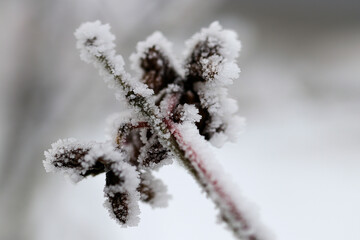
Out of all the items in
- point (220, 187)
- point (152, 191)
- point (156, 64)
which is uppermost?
point (156, 64)

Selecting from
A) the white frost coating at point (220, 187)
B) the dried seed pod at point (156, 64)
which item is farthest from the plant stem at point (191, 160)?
the dried seed pod at point (156, 64)

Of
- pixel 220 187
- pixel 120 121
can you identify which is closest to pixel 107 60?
pixel 120 121

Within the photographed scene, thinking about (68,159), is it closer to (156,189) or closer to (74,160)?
(74,160)

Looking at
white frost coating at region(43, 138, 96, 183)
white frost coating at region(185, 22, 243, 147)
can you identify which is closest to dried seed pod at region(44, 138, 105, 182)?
white frost coating at region(43, 138, 96, 183)

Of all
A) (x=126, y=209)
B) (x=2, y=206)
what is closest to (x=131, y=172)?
(x=126, y=209)

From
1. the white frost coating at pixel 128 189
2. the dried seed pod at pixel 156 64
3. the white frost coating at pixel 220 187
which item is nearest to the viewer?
the white frost coating at pixel 220 187

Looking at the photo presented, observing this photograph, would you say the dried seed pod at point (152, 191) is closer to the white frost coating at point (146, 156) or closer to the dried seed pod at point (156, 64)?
the white frost coating at point (146, 156)

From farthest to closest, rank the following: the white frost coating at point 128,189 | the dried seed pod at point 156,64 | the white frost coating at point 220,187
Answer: the dried seed pod at point 156,64 < the white frost coating at point 128,189 < the white frost coating at point 220,187

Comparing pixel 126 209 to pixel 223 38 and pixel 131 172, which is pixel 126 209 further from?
pixel 223 38
